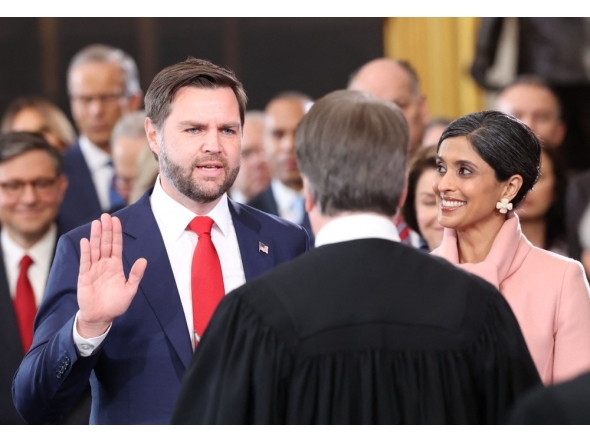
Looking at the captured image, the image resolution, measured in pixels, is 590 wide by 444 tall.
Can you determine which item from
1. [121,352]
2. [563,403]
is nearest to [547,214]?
[121,352]

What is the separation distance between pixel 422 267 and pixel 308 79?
5.41 metres

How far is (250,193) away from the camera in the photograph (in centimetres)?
673

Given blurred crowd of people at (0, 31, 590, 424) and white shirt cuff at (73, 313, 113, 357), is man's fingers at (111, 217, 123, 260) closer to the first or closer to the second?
white shirt cuff at (73, 313, 113, 357)

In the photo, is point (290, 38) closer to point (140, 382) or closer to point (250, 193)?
point (250, 193)

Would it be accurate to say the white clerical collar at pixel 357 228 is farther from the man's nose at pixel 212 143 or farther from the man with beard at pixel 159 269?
the man's nose at pixel 212 143

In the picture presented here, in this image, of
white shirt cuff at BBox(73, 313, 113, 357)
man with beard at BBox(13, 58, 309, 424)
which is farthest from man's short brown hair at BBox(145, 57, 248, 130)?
white shirt cuff at BBox(73, 313, 113, 357)

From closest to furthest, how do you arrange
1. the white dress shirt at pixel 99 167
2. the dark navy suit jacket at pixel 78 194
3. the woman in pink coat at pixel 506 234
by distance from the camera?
the woman in pink coat at pixel 506 234 < the dark navy suit jacket at pixel 78 194 < the white dress shirt at pixel 99 167

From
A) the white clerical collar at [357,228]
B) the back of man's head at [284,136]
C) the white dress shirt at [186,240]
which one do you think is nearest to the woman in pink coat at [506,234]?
the white dress shirt at [186,240]

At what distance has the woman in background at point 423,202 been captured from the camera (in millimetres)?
3887

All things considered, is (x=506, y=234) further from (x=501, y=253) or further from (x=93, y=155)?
(x=93, y=155)

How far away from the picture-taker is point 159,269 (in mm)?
2850

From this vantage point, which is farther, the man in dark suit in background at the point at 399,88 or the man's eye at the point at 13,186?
the man in dark suit in background at the point at 399,88

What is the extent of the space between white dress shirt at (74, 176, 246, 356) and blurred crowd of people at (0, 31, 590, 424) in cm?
51

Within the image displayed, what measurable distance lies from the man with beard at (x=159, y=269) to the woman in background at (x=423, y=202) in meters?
0.91
